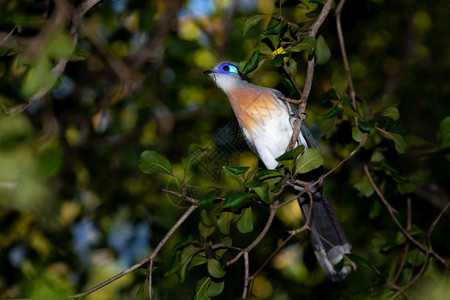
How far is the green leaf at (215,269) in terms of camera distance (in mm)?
2180

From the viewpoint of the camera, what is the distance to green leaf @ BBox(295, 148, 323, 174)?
223 centimetres

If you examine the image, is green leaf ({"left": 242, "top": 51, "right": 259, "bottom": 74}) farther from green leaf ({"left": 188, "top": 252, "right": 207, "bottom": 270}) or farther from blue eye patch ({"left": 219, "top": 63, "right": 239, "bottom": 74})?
blue eye patch ({"left": 219, "top": 63, "right": 239, "bottom": 74})

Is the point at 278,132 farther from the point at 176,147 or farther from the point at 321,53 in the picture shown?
the point at 176,147

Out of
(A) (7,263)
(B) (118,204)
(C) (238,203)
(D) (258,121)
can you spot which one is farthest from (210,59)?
(C) (238,203)

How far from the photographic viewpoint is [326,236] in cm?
322

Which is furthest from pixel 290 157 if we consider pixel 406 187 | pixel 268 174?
pixel 406 187

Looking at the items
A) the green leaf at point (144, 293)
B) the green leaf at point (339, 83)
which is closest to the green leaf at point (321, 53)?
the green leaf at point (339, 83)

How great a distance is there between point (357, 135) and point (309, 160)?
374mm

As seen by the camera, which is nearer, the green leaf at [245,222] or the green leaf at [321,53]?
the green leaf at [245,222]

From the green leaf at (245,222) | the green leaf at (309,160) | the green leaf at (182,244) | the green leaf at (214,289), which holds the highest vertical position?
the green leaf at (309,160)

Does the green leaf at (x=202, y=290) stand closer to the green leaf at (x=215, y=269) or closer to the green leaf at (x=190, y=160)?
the green leaf at (x=215, y=269)

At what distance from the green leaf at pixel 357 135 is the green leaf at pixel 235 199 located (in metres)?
0.72

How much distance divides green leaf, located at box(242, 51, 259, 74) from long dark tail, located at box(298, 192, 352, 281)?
127 cm

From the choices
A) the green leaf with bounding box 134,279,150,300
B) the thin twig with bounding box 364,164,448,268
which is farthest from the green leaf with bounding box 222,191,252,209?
the thin twig with bounding box 364,164,448,268
